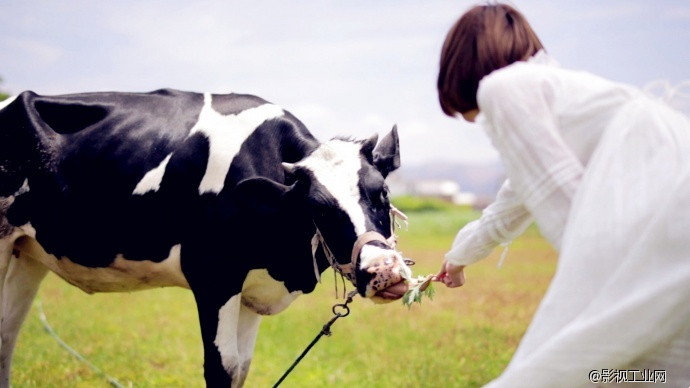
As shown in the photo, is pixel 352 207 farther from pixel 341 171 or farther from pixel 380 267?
pixel 380 267

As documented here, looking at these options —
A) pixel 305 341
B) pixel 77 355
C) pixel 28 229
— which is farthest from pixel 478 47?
pixel 305 341

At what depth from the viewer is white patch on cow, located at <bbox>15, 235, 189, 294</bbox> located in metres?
4.95

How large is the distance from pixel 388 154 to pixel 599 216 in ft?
8.28

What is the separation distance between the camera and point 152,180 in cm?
486

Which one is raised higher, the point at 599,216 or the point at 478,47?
the point at 478,47

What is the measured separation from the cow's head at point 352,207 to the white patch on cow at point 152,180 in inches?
26.6

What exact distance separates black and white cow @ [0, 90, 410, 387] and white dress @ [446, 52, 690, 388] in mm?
1622

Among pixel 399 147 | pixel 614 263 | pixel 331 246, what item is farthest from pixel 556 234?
pixel 399 147

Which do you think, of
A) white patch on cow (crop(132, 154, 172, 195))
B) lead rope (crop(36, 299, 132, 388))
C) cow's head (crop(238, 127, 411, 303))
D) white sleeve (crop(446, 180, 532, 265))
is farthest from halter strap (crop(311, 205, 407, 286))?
lead rope (crop(36, 299, 132, 388))

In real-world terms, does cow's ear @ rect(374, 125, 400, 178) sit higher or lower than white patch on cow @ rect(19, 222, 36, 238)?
higher

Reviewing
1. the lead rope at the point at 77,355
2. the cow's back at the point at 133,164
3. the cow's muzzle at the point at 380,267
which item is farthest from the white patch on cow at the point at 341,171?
the lead rope at the point at 77,355

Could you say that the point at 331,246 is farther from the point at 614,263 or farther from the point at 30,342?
the point at 30,342

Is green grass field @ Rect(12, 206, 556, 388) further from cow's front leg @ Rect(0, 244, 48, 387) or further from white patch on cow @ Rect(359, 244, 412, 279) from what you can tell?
white patch on cow @ Rect(359, 244, 412, 279)

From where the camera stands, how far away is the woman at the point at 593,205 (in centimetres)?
244
